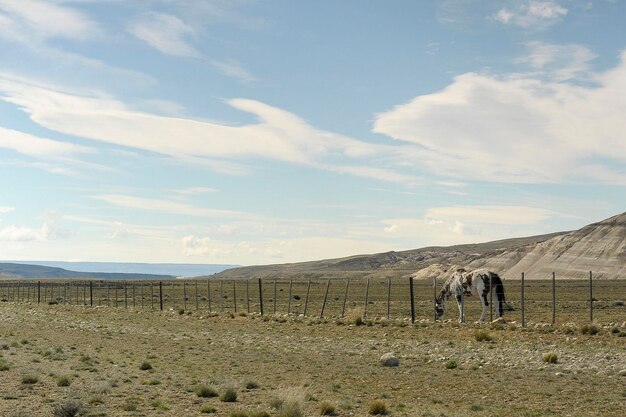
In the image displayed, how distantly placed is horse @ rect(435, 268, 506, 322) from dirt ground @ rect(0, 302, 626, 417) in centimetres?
280

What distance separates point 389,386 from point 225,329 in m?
17.7

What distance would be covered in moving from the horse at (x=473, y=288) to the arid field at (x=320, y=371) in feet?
7.66

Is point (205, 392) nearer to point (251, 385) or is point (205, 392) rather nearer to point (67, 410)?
point (251, 385)

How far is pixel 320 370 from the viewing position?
19578 millimetres

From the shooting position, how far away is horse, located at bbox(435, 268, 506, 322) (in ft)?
107

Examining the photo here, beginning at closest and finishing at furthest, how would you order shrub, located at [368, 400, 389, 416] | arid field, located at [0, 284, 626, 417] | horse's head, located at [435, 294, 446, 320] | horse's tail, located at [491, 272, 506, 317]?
shrub, located at [368, 400, 389, 416] < arid field, located at [0, 284, 626, 417] < horse's tail, located at [491, 272, 506, 317] < horse's head, located at [435, 294, 446, 320]

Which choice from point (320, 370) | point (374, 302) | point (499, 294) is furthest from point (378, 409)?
point (374, 302)

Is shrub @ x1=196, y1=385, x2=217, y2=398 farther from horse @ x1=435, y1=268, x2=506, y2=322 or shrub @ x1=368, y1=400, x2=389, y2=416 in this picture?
horse @ x1=435, y1=268, x2=506, y2=322

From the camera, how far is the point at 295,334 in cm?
2997

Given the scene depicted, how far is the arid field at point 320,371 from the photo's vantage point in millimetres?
14016

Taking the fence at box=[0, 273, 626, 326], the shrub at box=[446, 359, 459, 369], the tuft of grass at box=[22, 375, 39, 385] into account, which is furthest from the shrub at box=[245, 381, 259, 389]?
the fence at box=[0, 273, 626, 326]

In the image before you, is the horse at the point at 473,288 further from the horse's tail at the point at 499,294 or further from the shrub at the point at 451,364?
the shrub at the point at 451,364

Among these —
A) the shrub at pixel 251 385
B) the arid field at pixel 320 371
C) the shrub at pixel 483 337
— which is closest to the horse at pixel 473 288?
the arid field at pixel 320 371

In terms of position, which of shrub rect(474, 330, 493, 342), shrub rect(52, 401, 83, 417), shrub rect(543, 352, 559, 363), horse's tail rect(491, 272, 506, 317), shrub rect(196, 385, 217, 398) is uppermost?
horse's tail rect(491, 272, 506, 317)
